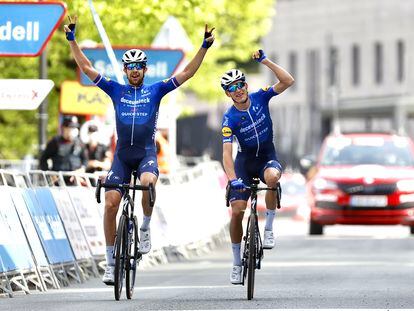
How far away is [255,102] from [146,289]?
234 centimetres

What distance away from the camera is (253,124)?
16.5 meters

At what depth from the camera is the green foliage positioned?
28359 millimetres

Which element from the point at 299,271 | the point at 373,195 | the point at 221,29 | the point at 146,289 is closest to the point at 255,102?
the point at 146,289

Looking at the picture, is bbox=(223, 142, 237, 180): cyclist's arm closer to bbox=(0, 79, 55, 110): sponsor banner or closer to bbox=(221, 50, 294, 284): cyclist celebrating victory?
bbox=(221, 50, 294, 284): cyclist celebrating victory

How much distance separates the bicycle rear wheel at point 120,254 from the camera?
50.8 ft

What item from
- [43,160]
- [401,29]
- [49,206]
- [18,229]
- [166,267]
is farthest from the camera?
[401,29]

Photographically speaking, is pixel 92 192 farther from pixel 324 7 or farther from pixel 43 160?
pixel 324 7

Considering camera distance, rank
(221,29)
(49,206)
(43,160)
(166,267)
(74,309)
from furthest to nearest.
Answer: (221,29), (43,160), (166,267), (49,206), (74,309)

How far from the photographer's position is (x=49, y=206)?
1906 cm

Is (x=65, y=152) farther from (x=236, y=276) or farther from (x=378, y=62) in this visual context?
(x=378, y=62)

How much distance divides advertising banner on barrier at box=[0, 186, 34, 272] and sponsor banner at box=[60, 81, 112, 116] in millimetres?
12757

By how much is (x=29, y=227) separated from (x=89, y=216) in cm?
269

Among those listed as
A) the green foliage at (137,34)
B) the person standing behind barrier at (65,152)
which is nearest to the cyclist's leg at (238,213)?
the person standing behind barrier at (65,152)

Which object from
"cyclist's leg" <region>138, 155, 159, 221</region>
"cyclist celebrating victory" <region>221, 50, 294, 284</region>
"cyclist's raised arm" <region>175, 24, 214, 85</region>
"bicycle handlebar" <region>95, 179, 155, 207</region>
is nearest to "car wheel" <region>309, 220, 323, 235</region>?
"cyclist celebrating victory" <region>221, 50, 294, 284</region>
